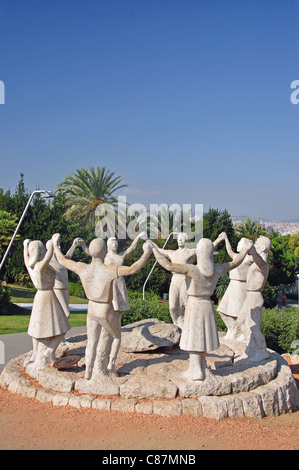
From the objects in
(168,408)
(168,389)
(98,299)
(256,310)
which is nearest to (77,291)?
(256,310)

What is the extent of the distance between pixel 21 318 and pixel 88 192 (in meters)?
18.1

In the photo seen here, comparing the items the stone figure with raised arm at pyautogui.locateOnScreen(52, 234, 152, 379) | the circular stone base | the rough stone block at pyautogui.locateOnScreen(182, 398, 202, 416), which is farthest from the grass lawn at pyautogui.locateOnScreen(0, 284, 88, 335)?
the rough stone block at pyautogui.locateOnScreen(182, 398, 202, 416)

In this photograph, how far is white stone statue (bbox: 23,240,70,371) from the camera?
25.7ft

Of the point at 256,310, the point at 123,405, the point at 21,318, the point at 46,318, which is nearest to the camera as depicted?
the point at 123,405

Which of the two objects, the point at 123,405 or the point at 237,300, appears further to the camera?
the point at 237,300

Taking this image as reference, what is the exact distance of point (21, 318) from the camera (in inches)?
749

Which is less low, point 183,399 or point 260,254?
point 260,254

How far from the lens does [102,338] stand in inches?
274

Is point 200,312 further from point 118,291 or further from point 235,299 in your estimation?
point 235,299

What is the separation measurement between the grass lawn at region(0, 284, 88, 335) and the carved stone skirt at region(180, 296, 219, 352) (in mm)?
9063

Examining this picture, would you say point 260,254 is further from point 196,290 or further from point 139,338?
point 139,338

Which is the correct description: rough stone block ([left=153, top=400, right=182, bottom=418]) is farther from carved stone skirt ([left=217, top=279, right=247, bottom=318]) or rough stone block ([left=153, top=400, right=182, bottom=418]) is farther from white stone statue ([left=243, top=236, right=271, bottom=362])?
carved stone skirt ([left=217, top=279, right=247, bottom=318])

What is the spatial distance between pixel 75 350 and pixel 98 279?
3084 millimetres
